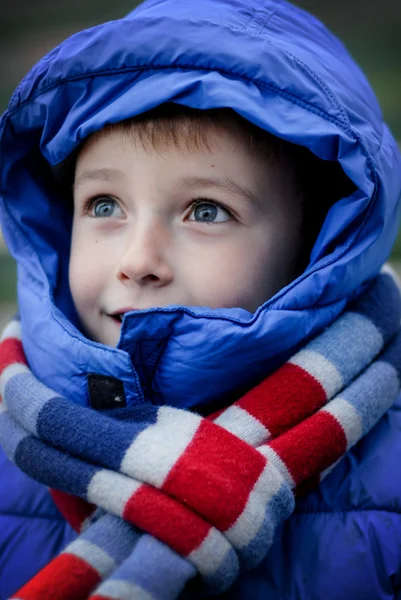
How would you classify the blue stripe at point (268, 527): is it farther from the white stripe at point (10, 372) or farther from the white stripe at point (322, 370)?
the white stripe at point (10, 372)

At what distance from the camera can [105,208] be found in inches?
49.1

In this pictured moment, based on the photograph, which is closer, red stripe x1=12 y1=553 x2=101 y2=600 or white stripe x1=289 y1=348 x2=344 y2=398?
red stripe x1=12 y1=553 x2=101 y2=600

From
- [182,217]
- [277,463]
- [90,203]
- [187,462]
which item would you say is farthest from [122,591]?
[90,203]

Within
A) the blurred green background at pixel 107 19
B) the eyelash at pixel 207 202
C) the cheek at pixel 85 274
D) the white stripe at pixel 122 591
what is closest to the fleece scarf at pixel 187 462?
the white stripe at pixel 122 591

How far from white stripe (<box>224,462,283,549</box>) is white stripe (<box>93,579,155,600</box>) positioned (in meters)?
0.14

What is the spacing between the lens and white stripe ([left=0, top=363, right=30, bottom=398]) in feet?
3.76

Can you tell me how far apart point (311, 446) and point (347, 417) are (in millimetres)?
87

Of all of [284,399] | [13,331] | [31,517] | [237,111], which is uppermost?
[237,111]

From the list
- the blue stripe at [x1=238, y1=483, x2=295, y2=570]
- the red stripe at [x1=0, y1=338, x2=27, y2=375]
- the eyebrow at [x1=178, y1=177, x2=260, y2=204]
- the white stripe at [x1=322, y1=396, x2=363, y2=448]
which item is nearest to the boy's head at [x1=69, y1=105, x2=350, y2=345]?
the eyebrow at [x1=178, y1=177, x2=260, y2=204]

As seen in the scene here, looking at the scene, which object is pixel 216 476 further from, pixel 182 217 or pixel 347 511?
pixel 182 217

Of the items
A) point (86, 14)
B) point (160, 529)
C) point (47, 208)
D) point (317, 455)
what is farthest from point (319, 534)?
point (86, 14)

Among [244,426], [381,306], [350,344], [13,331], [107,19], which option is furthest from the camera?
[107,19]

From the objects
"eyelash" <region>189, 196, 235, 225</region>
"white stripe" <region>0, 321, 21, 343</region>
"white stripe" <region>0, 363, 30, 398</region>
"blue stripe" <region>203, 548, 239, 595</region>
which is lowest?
"white stripe" <region>0, 321, 21, 343</region>

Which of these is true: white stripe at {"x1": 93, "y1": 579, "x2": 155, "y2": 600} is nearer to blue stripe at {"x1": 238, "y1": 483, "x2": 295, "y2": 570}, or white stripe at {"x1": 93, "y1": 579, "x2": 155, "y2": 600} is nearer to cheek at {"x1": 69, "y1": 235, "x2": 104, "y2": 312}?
blue stripe at {"x1": 238, "y1": 483, "x2": 295, "y2": 570}
